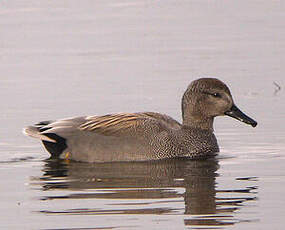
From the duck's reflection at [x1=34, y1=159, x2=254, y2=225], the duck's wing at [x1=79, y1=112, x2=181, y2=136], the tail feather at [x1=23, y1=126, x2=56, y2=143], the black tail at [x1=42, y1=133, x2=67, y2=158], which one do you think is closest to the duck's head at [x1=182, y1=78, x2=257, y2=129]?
the duck's wing at [x1=79, y1=112, x2=181, y2=136]

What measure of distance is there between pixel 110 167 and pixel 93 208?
2.79 m

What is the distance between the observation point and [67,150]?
14.4 m

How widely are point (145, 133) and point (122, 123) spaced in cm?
35

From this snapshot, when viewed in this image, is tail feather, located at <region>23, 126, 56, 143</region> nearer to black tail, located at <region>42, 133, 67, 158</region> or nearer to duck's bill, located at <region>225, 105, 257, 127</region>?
black tail, located at <region>42, 133, 67, 158</region>

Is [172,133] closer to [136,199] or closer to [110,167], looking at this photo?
[110,167]

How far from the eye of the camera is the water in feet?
35.7

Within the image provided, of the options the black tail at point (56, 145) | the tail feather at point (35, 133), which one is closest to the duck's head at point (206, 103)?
the black tail at point (56, 145)

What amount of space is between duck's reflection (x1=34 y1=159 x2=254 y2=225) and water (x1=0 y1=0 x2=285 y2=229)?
1 centimetres

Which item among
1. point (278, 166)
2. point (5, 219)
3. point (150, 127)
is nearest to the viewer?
point (5, 219)

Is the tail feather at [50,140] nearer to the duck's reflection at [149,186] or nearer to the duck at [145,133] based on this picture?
the duck at [145,133]

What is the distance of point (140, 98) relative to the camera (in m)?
17.1

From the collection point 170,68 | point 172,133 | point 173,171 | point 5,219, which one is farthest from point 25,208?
point 170,68

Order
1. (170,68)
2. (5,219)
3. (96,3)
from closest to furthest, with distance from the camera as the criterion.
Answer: (5,219) → (170,68) → (96,3)

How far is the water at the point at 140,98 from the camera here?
35.7ft
